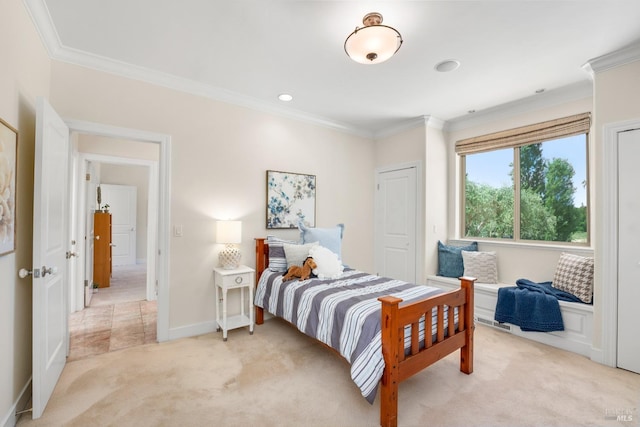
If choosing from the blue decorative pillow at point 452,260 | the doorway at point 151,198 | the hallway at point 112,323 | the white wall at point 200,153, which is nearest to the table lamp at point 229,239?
the white wall at point 200,153

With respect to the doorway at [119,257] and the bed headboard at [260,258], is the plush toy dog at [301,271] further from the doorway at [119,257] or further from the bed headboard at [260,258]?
the doorway at [119,257]

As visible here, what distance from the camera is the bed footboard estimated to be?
1.75 meters


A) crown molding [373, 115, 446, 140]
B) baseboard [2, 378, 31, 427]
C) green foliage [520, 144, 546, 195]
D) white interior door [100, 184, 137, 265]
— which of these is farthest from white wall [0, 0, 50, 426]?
white interior door [100, 184, 137, 265]

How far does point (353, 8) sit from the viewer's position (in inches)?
76.7

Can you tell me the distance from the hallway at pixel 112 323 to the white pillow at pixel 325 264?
1776 mm

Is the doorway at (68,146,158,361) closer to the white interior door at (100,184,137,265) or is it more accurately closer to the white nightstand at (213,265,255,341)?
the white interior door at (100,184,137,265)

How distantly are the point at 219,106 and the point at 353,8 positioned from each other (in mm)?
1869

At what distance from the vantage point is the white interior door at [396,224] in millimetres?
4172

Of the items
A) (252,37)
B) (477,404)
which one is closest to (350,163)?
(252,37)

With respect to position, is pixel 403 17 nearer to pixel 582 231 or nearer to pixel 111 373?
pixel 582 231

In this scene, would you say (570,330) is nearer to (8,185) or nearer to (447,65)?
(447,65)

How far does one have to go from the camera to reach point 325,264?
302 centimetres

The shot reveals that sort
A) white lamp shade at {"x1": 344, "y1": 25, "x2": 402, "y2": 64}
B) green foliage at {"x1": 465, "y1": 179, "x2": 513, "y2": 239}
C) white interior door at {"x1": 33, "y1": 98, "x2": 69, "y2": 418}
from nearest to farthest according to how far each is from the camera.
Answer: white interior door at {"x1": 33, "y1": 98, "x2": 69, "y2": 418}, white lamp shade at {"x1": 344, "y1": 25, "x2": 402, "y2": 64}, green foliage at {"x1": 465, "y1": 179, "x2": 513, "y2": 239}

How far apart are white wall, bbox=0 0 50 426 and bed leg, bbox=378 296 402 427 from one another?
2.10 meters
